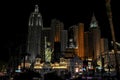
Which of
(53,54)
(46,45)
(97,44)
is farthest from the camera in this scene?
(97,44)

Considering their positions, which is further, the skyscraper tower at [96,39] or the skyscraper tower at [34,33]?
the skyscraper tower at [96,39]

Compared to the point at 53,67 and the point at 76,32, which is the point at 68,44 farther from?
the point at 53,67

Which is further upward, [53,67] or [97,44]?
[97,44]

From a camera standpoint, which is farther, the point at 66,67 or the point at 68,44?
the point at 68,44

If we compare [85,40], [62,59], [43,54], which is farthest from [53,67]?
[85,40]

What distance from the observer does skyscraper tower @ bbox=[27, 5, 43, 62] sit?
163m

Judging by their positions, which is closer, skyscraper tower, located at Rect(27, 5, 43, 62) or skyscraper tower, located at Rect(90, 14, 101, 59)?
skyscraper tower, located at Rect(27, 5, 43, 62)

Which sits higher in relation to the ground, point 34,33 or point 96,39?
point 34,33

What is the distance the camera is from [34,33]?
563 feet

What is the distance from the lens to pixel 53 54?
16088 centimetres

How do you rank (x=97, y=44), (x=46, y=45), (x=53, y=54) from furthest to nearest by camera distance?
1. (x=97, y=44)
2. (x=46, y=45)
3. (x=53, y=54)

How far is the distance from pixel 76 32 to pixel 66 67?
5948 centimetres

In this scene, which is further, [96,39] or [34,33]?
[96,39]

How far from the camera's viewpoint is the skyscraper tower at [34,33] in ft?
535
